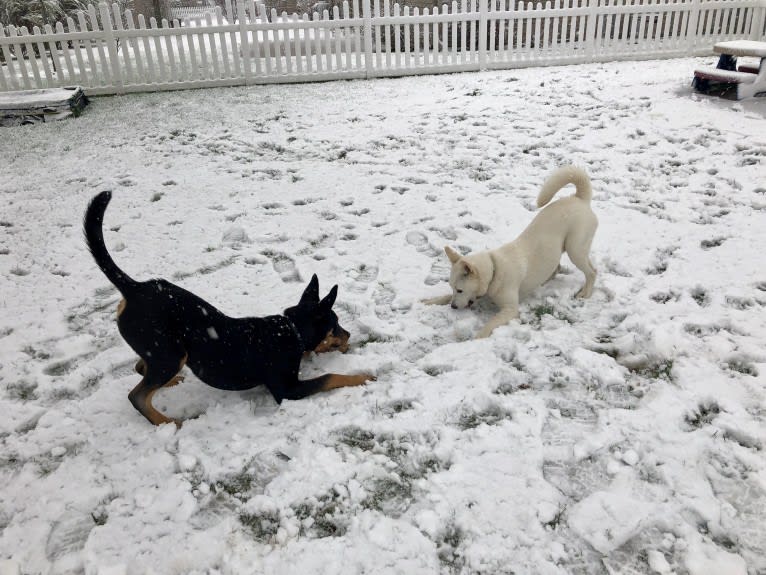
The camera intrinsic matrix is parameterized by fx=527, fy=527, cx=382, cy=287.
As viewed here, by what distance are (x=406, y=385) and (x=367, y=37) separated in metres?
8.55

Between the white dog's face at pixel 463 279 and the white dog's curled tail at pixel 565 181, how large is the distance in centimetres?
73

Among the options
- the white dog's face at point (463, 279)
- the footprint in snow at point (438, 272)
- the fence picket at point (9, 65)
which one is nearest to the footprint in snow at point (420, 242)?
the footprint in snow at point (438, 272)

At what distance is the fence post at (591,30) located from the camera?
9938mm

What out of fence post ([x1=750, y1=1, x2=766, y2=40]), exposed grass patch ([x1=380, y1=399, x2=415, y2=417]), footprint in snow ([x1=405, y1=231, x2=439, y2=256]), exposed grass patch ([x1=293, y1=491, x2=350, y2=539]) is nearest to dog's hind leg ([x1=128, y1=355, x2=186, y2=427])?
exposed grass patch ([x1=293, y1=491, x2=350, y2=539])

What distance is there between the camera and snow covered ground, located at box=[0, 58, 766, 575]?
1.96 m

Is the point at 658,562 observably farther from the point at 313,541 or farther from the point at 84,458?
the point at 84,458

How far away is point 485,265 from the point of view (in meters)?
3.25

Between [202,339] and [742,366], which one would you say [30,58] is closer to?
[202,339]

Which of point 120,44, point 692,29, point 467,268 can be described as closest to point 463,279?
point 467,268

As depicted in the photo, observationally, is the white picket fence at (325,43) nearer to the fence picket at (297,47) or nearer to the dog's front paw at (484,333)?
the fence picket at (297,47)

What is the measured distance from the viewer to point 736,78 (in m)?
6.96

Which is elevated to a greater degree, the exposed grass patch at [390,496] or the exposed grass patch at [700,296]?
the exposed grass patch at [700,296]

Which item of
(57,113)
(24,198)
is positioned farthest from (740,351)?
(57,113)

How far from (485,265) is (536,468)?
138 cm
